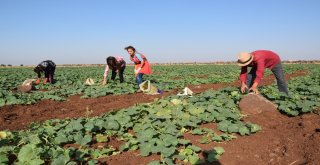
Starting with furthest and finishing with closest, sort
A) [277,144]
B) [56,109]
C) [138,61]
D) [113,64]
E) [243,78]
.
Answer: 1. [113,64]
2. [138,61]
3. [56,109]
4. [243,78]
5. [277,144]

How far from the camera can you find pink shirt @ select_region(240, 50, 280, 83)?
665 cm

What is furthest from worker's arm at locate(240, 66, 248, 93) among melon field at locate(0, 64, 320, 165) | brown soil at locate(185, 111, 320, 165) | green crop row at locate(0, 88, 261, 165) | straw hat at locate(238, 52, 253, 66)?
brown soil at locate(185, 111, 320, 165)

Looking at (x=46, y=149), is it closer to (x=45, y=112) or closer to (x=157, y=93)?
(x=45, y=112)

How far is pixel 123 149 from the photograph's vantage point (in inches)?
177

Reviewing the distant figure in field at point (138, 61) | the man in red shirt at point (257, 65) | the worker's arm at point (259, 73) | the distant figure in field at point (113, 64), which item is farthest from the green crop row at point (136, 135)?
the distant figure in field at point (113, 64)

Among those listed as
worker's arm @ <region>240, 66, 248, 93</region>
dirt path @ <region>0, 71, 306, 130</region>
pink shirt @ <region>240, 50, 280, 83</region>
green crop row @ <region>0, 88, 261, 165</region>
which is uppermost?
pink shirt @ <region>240, 50, 280, 83</region>

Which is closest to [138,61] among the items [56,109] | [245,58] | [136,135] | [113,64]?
[113,64]

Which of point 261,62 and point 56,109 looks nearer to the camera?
point 261,62

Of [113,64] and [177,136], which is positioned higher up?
[113,64]

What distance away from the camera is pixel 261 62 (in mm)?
6785

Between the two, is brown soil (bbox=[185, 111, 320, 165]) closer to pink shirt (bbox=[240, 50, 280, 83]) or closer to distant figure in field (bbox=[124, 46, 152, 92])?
pink shirt (bbox=[240, 50, 280, 83])

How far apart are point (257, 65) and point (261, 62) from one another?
110 mm

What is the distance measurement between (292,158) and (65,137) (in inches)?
133

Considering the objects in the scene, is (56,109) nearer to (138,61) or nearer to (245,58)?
(138,61)
